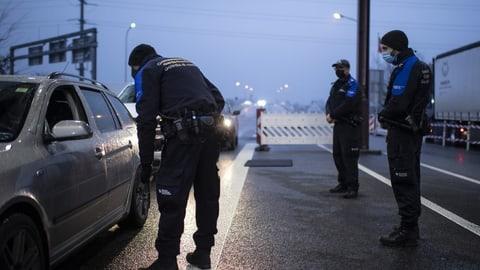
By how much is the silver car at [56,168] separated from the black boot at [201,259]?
0.86 m

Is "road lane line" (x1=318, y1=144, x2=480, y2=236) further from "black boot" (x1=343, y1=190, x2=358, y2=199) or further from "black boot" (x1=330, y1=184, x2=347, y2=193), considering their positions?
"black boot" (x1=330, y1=184, x2=347, y2=193)

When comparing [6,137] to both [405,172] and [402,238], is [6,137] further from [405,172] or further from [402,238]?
[402,238]

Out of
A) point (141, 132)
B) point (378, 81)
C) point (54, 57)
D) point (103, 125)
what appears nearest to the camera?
point (141, 132)

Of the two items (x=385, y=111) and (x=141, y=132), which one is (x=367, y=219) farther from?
(x=141, y=132)

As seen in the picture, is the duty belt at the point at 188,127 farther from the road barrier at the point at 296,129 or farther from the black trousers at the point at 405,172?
the road barrier at the point at 296,129

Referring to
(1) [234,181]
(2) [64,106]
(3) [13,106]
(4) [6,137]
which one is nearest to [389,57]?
(2) [64,106]

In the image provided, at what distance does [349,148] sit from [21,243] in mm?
5693

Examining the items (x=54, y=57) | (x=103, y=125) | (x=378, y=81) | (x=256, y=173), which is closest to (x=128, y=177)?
(x=103, y=125)

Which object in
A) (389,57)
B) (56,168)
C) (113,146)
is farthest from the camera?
(389,57)

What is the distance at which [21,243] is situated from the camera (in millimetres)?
3592

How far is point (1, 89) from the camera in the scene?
4.58m

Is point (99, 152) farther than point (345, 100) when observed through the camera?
No

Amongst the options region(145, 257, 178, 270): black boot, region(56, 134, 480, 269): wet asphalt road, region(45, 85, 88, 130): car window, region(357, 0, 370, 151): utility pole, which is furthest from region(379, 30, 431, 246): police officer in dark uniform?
region(357, 0, 370, 151): utility pole

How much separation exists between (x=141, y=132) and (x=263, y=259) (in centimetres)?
163
